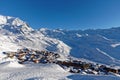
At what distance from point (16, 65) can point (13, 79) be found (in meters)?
12.7

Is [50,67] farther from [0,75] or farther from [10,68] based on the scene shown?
[0,75]

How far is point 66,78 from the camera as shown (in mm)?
31734

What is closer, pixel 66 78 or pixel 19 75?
pixel 66 78

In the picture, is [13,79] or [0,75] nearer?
[13,79]

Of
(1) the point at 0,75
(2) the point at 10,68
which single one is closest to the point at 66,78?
(1) the point at 0,75

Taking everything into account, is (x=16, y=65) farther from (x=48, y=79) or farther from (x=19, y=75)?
(x=48, y=79)

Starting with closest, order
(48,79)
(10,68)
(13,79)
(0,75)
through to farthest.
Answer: (48,79) < (13,79) < (0,75) < (10,68)

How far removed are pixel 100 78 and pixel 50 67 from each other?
13.2 meters

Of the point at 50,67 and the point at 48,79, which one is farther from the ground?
the point at 50,67

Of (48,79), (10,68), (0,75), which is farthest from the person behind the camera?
(10,68)

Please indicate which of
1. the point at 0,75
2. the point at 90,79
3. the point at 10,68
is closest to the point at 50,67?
the point at 10,68

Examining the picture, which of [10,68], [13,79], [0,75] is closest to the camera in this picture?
[13,79]

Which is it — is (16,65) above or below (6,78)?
above

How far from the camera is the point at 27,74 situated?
117ft
